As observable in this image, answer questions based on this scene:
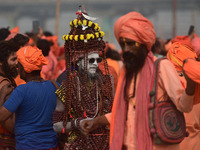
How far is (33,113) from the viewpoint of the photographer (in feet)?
17.6

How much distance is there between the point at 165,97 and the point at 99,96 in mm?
1275

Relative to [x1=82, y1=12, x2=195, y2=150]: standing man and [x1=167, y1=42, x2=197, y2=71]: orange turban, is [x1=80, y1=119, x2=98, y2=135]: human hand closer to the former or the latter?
[x1=82, y1=12, x2=195, y2=150]: standing man

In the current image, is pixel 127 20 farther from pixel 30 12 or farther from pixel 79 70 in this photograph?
pixel 30 12

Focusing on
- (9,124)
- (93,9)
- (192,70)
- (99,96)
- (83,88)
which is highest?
(192,70)

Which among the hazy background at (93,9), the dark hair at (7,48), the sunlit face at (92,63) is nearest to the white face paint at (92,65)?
the sunlit face at (92,63)

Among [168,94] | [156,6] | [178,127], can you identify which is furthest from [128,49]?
[156,6]

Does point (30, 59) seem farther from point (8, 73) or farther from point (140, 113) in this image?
point (140, 113)

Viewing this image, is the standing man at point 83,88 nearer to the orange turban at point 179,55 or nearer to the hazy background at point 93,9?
the orange turban at point 179,55

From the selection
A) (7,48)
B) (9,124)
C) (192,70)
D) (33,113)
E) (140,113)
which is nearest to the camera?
(192,70)

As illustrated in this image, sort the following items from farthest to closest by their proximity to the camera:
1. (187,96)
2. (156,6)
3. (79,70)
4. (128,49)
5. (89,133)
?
(156,6) → (79,70) → (89,133) → (128,49) → (187,96)

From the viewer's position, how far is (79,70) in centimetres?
541

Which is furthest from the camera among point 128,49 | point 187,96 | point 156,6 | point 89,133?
point 156,6

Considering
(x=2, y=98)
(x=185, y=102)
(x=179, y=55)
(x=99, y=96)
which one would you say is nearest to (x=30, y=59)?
(x=2, y=98)

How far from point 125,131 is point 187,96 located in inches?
28.4
